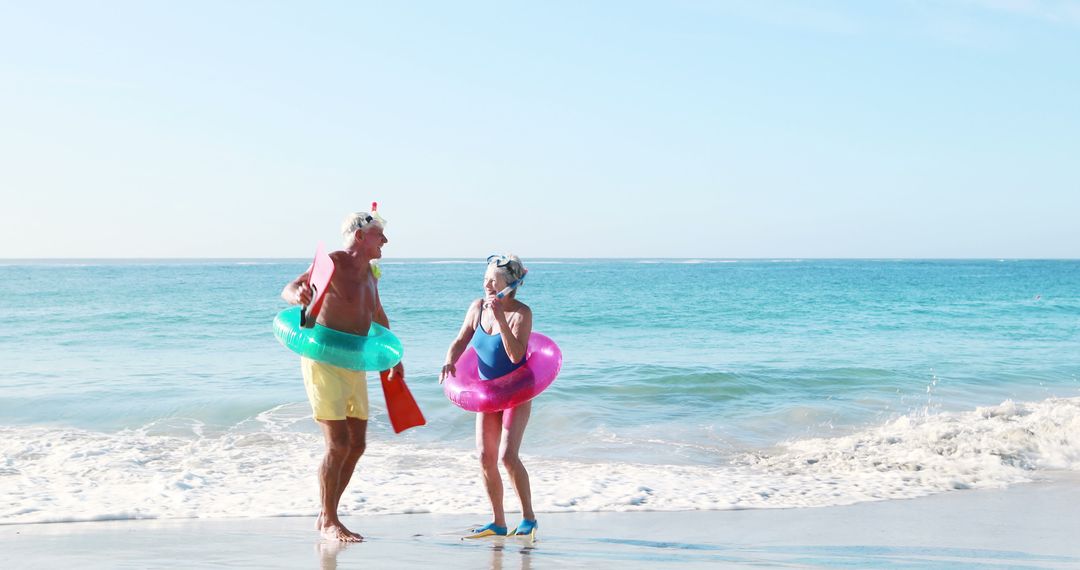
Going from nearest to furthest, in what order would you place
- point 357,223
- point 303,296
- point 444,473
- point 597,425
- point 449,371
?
1. point 303,296
2. point 357,223
3. point 449,371
4. point 444,473
5. point 597,425

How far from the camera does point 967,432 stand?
8430 mm

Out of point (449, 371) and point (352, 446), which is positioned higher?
point (449, 371)

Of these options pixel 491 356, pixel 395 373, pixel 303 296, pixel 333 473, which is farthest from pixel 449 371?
pixel 303 296

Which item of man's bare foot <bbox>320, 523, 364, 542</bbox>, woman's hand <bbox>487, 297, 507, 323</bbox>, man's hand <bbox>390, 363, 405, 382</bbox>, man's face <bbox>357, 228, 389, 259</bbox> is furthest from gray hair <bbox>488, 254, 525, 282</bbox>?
man's bare foot <bbox>320, 523, 364, 542</bbox>

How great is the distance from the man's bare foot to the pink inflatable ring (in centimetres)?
84

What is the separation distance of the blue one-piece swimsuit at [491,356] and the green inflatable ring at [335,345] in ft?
1.43

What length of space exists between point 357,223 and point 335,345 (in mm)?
609

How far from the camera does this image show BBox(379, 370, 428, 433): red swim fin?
499cm

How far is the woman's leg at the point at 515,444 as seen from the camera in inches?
179

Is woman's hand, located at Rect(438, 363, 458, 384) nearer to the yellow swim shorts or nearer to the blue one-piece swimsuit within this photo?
the blue one-piece swimsuit

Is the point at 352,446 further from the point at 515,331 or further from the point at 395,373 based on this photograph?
the point at 515,331

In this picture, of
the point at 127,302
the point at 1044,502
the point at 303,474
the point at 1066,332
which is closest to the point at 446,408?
the point at 303,474

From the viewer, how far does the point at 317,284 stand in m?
4.37

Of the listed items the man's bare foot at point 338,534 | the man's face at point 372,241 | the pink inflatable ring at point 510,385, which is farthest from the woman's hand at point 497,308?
the man's bare foot at point 338,534
